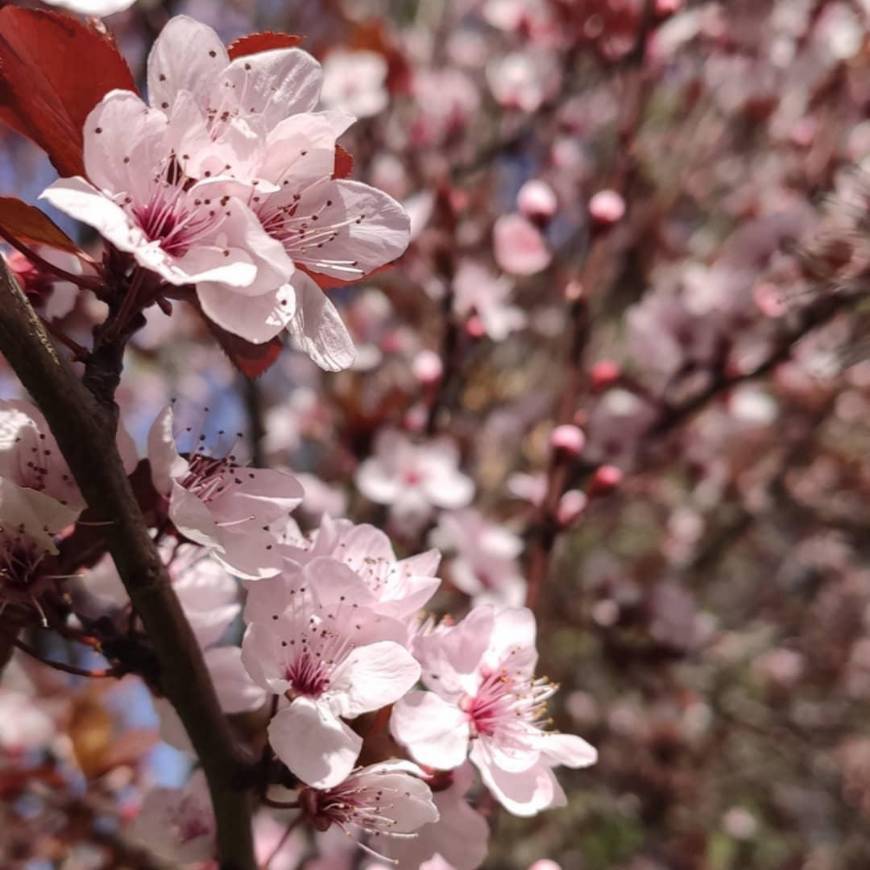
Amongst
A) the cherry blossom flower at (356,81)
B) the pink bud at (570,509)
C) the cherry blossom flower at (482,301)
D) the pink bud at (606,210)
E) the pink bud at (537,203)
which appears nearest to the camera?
the pink bud at (570,509)

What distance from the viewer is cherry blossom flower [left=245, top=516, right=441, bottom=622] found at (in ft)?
1.94

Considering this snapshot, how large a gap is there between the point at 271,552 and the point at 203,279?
182mm

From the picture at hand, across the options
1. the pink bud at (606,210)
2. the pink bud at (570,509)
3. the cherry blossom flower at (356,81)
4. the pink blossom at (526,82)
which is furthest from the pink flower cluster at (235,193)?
the pink blossom at (526,82)

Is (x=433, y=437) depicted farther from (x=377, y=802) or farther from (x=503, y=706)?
(x=377, y=802)

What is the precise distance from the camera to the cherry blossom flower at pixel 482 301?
1415 mm

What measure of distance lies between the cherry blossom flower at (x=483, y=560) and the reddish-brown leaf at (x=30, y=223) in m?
0.94

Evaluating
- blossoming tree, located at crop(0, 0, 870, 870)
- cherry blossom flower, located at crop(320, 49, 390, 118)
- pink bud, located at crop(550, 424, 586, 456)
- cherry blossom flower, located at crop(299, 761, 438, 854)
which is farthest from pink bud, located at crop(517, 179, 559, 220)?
cherry blossom flower, located at crop(299, 761, 438, 854)

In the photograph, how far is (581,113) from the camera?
2.37 m


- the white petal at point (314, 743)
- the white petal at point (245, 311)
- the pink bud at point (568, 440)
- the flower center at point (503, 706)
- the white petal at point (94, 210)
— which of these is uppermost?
the white petal at point (94, 210)

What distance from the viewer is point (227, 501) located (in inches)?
23.6

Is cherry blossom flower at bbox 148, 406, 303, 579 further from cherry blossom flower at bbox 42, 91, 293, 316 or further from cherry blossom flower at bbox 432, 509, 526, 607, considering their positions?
cherry blossom flower at bbox 432, 509, 526, 607

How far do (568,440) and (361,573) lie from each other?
0.48 meters

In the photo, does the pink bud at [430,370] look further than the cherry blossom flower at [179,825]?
Yes

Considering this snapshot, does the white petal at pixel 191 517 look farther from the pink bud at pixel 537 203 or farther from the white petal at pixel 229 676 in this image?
the pink bud at pixel 537 203
